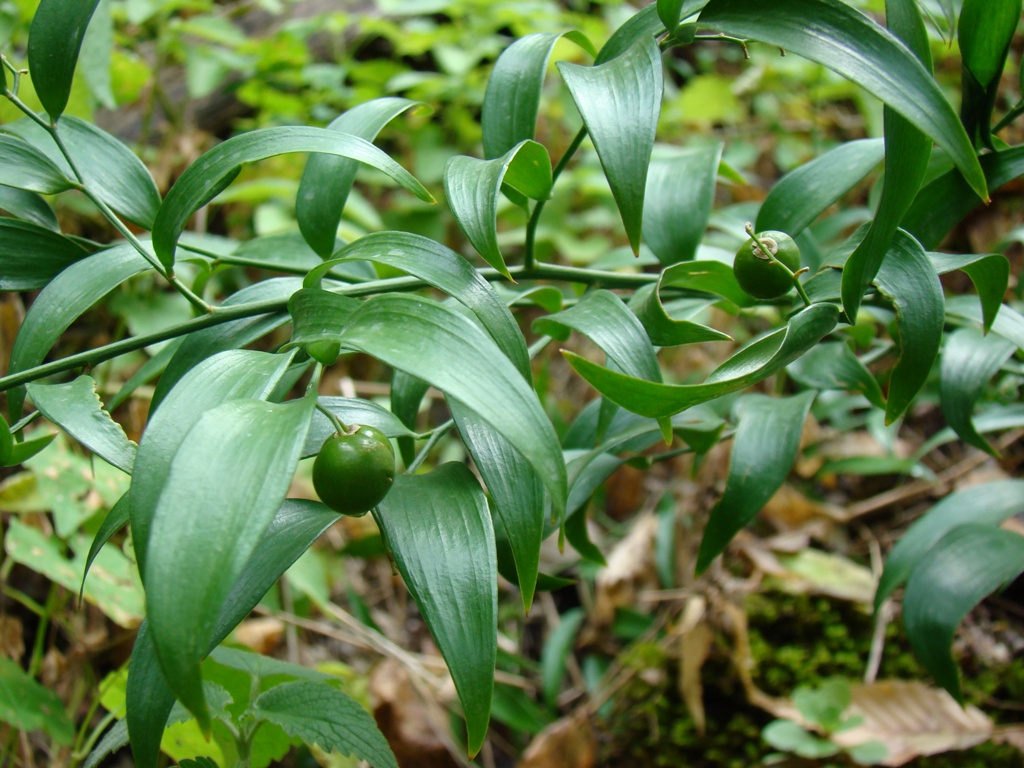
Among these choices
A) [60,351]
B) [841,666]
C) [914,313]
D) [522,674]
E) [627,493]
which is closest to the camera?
[914,313]

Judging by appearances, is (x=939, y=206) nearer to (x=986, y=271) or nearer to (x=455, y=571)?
(x=986, y=271)

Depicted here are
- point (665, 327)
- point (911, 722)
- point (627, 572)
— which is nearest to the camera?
point (665, 327)

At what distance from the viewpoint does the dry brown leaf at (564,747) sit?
1.11 m

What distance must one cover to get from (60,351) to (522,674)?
1.04 meters

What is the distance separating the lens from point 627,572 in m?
1.41

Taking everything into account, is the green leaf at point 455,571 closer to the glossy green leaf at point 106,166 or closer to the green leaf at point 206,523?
the green leaf at point 206,523

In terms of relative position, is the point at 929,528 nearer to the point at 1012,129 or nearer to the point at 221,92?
the point at 1012,129

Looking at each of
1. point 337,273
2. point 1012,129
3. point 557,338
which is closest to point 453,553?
point 557,338

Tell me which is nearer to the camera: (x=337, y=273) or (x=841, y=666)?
(x=337, y=273)

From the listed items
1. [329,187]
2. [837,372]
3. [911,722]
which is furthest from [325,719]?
[911,722]

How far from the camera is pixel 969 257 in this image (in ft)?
1.85

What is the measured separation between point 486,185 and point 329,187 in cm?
20

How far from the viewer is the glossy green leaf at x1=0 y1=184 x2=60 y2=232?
62cm

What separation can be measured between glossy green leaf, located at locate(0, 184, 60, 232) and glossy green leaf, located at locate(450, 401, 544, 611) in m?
0.40
